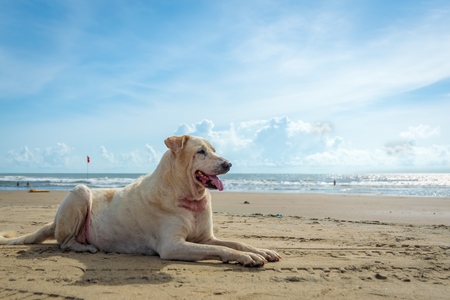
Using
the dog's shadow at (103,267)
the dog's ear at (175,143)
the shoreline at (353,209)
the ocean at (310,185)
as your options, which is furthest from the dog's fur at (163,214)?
the ocean at (310,185)

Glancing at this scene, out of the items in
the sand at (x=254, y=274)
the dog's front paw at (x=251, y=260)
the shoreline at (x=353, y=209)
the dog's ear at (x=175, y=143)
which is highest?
the dog's ear at (x=175, y=143)

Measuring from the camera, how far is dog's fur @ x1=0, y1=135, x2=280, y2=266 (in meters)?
5.06

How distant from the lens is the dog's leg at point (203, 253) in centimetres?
461

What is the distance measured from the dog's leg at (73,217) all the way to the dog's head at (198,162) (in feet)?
5.19

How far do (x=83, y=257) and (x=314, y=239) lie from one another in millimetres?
3722

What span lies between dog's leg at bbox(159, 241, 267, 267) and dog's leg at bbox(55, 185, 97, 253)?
149 centimetres

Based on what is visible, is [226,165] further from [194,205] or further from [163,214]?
[163,214]

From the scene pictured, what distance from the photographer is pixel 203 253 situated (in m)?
4.81

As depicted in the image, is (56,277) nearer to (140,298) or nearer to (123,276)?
(123,276)

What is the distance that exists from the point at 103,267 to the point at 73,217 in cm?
147

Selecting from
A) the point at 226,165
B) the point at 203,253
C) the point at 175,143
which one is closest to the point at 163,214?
the point at 203,253

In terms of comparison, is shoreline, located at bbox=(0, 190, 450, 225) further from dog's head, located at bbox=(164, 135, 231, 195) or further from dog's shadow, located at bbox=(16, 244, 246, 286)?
dog's shadow, located at bbox=(16, 244, 246, 286)

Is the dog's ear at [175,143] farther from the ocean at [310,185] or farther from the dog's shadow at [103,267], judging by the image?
the ocean at [310,185]

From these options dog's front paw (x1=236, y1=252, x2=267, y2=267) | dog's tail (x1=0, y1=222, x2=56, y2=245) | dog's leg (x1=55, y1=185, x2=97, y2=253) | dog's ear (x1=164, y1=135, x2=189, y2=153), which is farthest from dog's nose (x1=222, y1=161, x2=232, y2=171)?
dog's tail (x1=0, y1=222, x2=56, y2=245)
